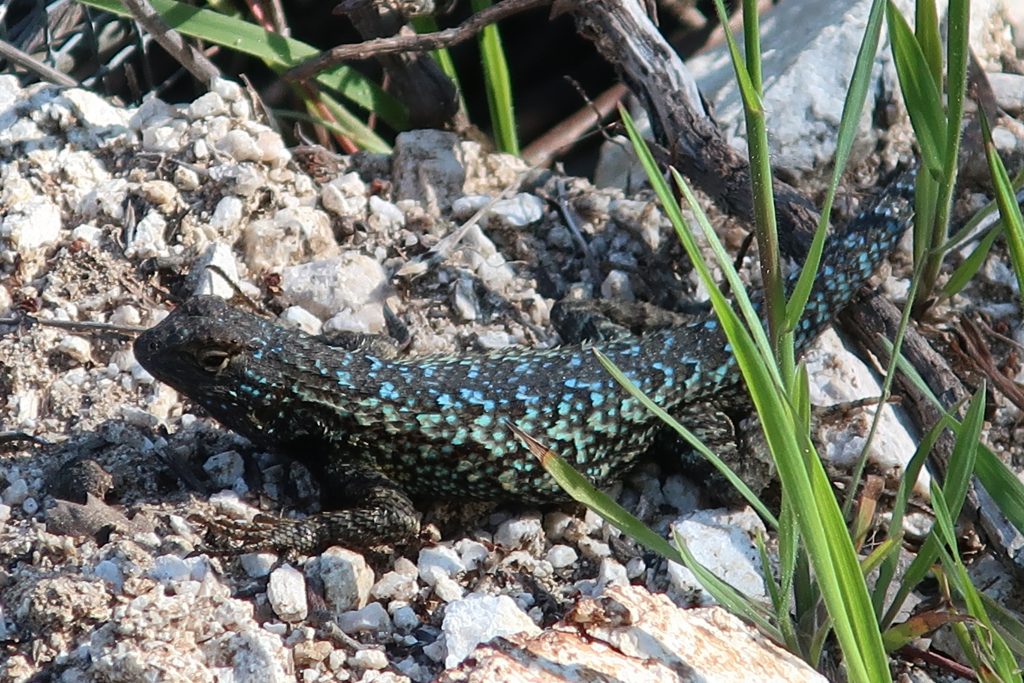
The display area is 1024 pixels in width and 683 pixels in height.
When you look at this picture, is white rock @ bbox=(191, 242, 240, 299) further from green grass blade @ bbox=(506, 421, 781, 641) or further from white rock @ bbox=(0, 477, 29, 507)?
green grass blade @ bbox=(506, 421, 781, 641)

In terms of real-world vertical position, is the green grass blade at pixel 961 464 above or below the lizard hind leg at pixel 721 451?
above

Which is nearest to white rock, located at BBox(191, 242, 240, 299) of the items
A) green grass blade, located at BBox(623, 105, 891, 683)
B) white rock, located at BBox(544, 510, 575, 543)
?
white rock, located at BBox(544, 510, 575, 543)

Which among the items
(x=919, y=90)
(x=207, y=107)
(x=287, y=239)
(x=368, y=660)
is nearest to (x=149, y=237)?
(x=287, y=239)

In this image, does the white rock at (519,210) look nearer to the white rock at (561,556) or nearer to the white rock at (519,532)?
the white rock at (519,532)

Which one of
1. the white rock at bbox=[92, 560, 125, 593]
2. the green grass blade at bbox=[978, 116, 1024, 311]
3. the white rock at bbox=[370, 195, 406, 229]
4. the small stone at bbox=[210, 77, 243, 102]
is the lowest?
the white rock at bbox=[92, 560, 125, 593]

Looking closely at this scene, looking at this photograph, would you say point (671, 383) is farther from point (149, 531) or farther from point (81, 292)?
point (81, 292)

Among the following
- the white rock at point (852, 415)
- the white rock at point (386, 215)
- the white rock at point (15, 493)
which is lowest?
the white rock at point (15, 493)

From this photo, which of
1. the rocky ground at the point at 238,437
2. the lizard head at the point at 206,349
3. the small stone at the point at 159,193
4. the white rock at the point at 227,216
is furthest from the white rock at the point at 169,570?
the small stone at the point at 159,193

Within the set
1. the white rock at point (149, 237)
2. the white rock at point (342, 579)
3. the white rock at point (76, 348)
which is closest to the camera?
the white rock at point (342, 579)
